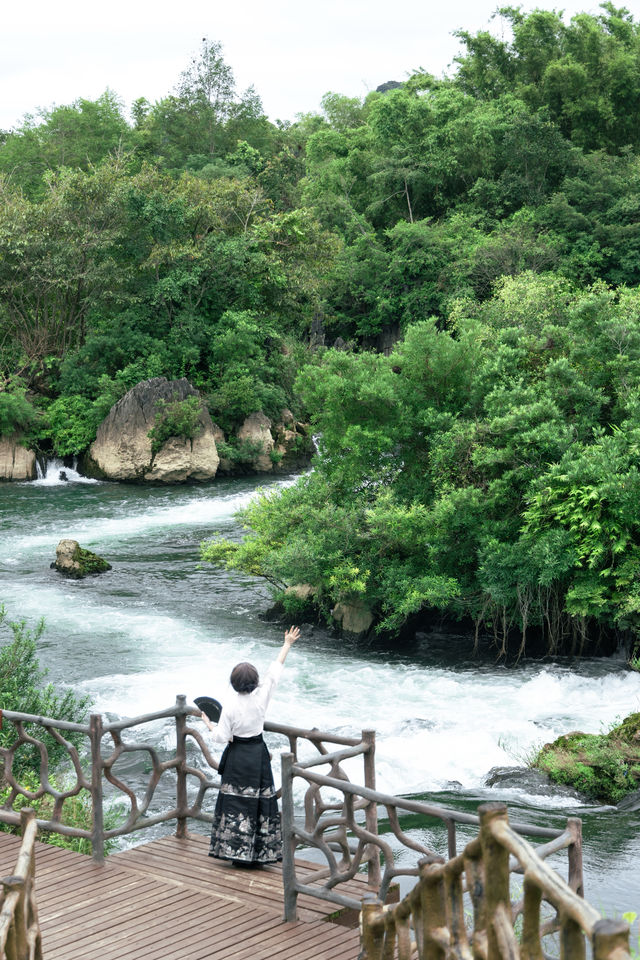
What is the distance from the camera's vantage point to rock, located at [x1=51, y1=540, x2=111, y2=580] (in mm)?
20094

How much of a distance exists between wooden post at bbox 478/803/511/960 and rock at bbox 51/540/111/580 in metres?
18.1

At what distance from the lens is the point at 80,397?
33125 mm

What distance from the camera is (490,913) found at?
275cm

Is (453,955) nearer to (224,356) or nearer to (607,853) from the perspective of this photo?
(607,853)

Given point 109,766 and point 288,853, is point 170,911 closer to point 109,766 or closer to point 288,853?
point 288,853

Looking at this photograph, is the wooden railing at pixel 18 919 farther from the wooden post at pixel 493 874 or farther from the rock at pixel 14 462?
the rock at pixel 14 462

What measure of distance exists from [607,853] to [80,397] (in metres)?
27.2

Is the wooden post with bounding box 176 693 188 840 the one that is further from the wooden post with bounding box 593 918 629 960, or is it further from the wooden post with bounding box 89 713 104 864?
the wooden post with bounding box 593 918 629 960

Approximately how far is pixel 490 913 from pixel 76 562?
18285mm

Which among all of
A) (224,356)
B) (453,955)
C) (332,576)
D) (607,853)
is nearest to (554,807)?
(607,853)

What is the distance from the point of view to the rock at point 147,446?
31266mm

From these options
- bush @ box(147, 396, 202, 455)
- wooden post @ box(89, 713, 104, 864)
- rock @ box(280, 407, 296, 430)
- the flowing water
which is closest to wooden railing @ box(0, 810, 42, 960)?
wooden post @ box(89, 713, 104, 864)

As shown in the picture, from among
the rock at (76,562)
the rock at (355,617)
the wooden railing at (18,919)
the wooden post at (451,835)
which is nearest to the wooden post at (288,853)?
the wooden post at (451,835)

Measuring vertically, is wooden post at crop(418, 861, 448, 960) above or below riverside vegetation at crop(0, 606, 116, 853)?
above
